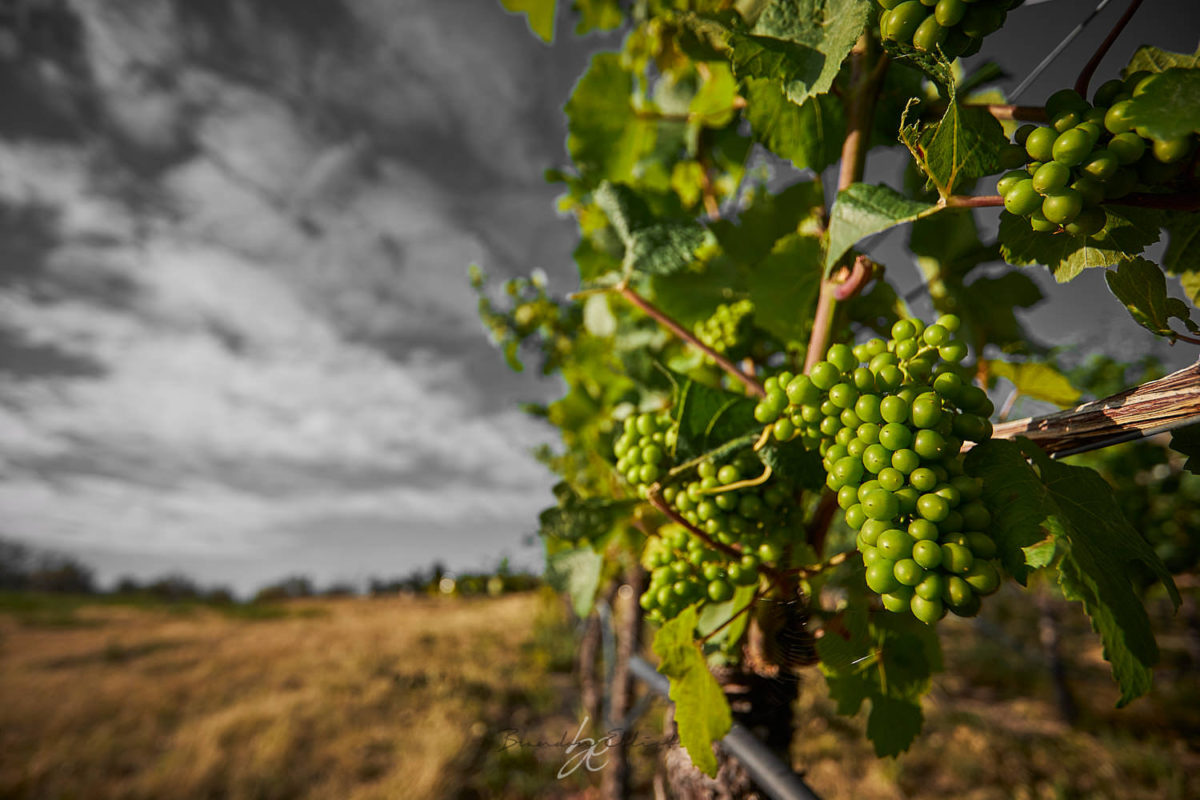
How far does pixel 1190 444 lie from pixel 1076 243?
26 cm

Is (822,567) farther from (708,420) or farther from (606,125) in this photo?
(606,125)

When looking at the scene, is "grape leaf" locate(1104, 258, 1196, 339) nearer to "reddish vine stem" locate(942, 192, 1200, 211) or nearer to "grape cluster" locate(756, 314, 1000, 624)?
"reddish vine stem" locate(942, 192, 1200, 211)

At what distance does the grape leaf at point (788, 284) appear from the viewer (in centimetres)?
79

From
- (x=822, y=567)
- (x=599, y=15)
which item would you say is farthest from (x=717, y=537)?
(x=599, y=15)

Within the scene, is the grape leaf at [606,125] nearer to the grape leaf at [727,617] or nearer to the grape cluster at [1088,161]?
the grape cluster at [1088,161]

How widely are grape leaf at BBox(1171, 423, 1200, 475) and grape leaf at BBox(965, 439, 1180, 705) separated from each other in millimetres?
106

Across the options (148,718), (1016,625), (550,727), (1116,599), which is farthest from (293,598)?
(1116,599)

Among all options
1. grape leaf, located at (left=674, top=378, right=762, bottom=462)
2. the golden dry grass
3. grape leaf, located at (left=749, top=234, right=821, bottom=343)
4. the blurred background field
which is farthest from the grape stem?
the golden dry grass

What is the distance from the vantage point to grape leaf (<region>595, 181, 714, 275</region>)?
0.90m

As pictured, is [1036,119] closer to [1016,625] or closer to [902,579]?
[902,579]

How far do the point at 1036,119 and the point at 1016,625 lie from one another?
1255 centimetres

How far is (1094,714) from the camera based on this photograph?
5.70 metres

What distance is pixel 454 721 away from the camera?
6090 mm

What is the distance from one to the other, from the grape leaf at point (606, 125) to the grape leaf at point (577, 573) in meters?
0.94
